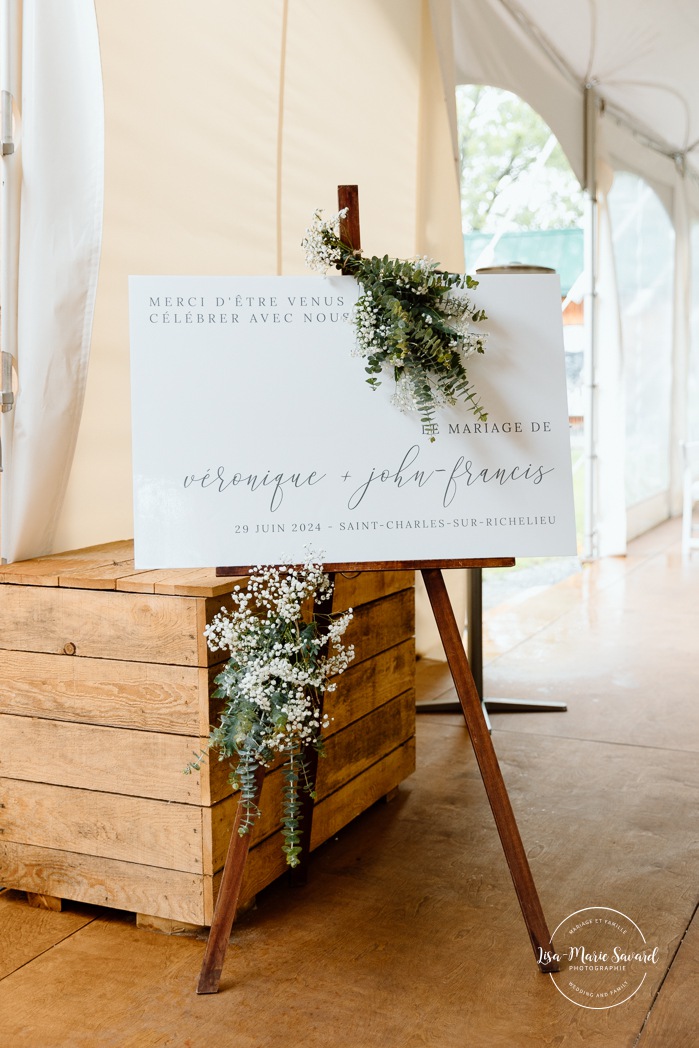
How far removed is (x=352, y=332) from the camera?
163 cm

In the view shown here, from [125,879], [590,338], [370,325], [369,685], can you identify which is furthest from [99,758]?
[590,338]

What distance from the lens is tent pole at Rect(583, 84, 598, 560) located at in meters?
6.07

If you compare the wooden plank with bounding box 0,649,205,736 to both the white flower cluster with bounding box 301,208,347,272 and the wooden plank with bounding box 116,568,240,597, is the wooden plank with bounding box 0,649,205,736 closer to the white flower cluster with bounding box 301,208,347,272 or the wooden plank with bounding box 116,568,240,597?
the wooden plank with bounding box 116,568,240,597

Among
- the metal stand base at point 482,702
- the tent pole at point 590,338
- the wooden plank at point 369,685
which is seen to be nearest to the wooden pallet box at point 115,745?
the wooden plank at point 369,685

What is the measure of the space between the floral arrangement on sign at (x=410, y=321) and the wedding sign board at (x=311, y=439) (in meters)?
0.03

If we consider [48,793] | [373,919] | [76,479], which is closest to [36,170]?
[76,479]

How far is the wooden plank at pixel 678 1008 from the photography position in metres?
1.49

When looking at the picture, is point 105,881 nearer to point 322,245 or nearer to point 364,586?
point 364,586

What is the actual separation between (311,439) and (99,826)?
82 centimetres

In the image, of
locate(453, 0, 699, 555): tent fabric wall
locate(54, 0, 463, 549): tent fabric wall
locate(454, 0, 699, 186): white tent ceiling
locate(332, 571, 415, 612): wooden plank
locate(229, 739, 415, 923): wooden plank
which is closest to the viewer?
locate(229, 739, 415, 923): wooden plank

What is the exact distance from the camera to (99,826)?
1.84 meters

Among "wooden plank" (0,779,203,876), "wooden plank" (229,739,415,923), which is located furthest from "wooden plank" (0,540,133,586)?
"wooden plank" (229,739,415,923)

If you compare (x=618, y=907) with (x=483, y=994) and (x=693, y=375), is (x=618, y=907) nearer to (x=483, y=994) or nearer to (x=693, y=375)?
(x=483, y=994)

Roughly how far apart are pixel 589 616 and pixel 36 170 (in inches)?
130
